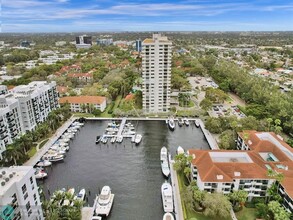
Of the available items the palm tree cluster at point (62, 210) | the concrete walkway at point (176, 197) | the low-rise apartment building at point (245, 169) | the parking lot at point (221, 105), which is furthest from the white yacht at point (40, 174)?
the parking lot at point (221, 105)

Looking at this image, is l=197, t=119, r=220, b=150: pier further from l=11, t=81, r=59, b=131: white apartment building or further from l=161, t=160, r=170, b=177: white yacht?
l=11, t=81, r=59, b=131: white apartment building

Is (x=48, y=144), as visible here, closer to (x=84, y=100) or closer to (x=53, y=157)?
(x=53, y=157)

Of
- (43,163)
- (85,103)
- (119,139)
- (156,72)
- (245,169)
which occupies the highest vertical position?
(156,72)

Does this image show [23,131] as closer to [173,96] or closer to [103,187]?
[103,187]

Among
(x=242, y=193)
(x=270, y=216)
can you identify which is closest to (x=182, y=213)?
(x=242, y=193)

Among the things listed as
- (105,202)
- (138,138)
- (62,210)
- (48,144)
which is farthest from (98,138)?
(62,210)

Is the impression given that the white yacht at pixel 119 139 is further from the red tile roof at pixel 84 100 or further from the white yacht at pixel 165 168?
the red tile roof at pixel 84 100

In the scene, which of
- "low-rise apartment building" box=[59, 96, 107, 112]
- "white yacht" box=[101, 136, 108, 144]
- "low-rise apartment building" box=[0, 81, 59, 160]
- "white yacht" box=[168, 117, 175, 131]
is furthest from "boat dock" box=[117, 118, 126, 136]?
"low-rise apartment building" box=[0, 81, 59, 160]
